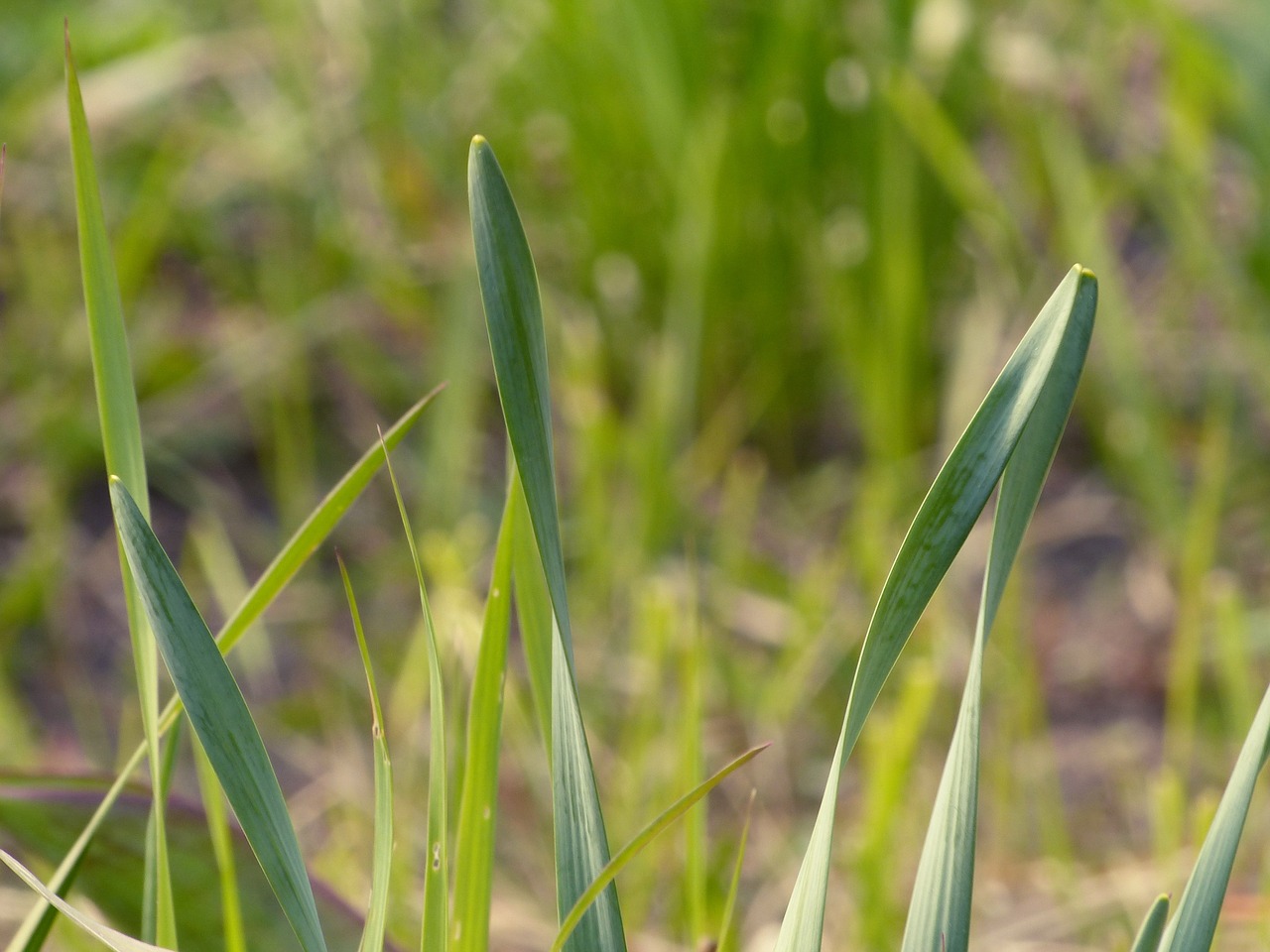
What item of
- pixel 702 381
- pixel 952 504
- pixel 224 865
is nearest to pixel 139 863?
pixel 224 865

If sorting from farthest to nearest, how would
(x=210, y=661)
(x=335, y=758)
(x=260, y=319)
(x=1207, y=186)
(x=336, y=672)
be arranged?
(x=260, y=319)
(x=1207, y=186)
(x=336, y=672)
(x=335, y=758)
(x=210, y=661)

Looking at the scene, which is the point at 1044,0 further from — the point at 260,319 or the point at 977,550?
the point at 260,319

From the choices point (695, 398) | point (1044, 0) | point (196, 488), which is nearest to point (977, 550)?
point (695, 398)

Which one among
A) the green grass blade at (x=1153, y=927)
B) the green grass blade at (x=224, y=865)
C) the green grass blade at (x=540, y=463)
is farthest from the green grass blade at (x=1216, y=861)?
the green grass blade at (x=224, y=865)

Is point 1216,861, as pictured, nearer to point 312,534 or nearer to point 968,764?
point 968,764

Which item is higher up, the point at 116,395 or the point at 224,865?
the point at 116,395

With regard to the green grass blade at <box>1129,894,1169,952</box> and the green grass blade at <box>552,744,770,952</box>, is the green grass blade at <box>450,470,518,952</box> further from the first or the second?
the green grass blade at <box>1129,894,1169,952</box>

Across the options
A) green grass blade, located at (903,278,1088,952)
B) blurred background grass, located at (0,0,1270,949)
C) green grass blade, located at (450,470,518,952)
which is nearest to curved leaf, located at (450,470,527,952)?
green grass blade, located at (450,470,518,952)
